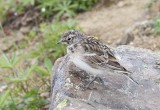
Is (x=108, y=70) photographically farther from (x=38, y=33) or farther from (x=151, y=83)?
(x=38, y=33)

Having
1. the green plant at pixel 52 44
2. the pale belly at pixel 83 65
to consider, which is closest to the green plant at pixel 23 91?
the green plant at pixel 52 44

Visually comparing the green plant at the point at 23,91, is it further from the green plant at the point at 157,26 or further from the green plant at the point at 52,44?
the green plant at the point at 157,26

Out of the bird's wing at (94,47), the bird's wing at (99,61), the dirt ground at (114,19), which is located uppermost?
the bird's wing at (94,47)

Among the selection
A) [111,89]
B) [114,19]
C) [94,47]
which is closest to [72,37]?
[94,47]

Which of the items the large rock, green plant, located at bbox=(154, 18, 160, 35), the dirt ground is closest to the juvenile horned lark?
the large rock

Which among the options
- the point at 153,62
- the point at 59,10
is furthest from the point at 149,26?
the point at 153,62

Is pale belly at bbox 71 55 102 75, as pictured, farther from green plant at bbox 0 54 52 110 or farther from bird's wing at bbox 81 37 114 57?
green plant at bbox 0 54 52 110
